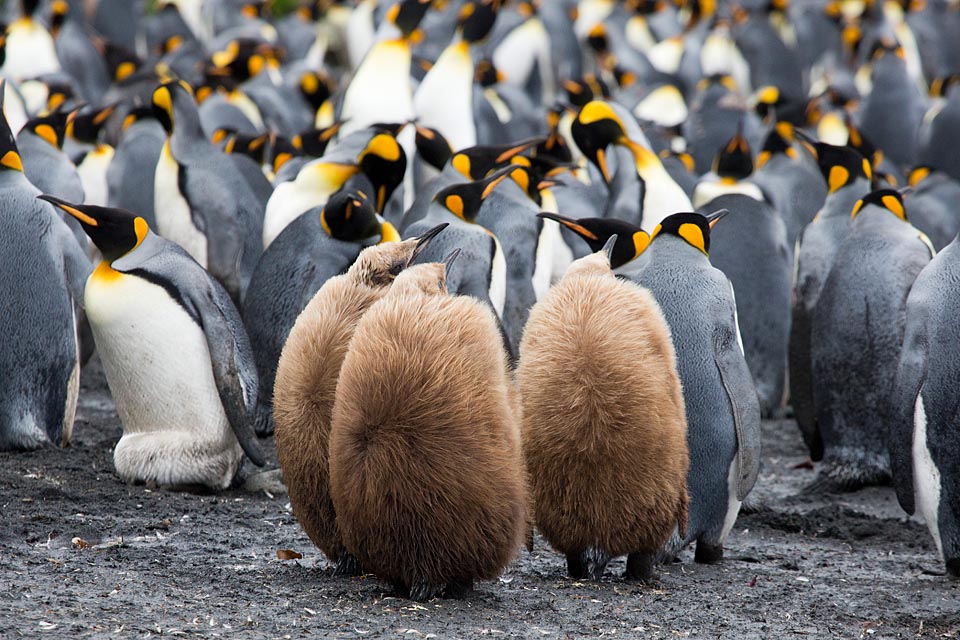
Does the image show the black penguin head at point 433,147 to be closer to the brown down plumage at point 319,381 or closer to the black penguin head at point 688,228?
the black penguin head at point 688,228

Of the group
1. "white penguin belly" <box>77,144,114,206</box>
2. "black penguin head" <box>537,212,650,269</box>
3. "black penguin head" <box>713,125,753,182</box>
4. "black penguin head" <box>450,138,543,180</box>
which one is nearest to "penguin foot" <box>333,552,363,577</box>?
"black penguin head" <box>537,212,650,269</box>

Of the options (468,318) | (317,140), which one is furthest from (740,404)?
(317,140)

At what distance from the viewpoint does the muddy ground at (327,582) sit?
3.21m

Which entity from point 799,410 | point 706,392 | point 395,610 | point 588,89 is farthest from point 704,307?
point 588,89

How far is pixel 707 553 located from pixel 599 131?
13.0ft

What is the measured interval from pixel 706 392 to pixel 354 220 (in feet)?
6.18

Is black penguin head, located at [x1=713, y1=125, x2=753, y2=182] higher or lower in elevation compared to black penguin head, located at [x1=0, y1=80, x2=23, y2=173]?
higher

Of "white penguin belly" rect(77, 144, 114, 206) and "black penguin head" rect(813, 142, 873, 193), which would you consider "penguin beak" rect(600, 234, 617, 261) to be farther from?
"white penguin belly" rect(77, 144, 114, 206)

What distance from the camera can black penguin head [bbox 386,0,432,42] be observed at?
34.0 ft

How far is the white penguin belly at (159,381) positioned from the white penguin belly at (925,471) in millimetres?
2528

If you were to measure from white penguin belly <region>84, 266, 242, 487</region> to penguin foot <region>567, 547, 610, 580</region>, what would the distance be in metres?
1.67

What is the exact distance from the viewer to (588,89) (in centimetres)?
1188

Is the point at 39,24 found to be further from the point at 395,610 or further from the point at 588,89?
the point at 395,610

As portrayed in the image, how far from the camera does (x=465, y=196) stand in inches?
227
